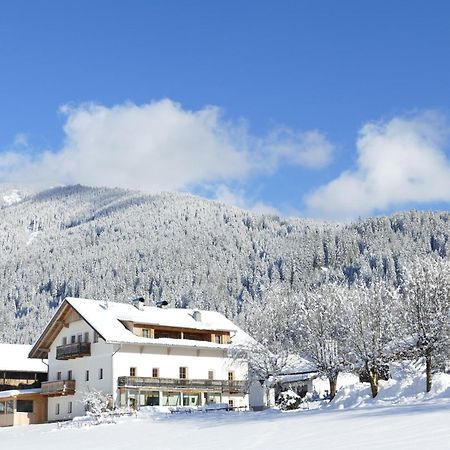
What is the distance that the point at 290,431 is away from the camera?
31984mm

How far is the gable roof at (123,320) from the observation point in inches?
2552

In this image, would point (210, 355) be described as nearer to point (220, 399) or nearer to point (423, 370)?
point (220, 399)

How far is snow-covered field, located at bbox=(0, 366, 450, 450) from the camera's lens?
2594 centimetres

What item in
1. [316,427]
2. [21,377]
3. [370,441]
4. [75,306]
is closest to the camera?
[370,441]

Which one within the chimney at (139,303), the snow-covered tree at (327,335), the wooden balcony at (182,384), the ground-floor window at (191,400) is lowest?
the ground-floor window at (191,400)

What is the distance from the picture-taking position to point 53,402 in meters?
68.6

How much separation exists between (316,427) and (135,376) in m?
33.6

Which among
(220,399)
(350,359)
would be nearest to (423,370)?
(350,359)

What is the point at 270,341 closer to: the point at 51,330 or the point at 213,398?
the point at 213,398

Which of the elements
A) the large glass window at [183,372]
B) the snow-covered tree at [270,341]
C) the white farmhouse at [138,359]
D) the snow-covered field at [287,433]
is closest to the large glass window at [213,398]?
the white farmhouse at [138,359]

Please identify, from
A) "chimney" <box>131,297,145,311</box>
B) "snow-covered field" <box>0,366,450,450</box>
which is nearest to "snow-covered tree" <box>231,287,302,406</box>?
"chimney" <box>131,297,145,311</box>

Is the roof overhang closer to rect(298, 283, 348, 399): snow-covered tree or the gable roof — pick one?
the gable roof

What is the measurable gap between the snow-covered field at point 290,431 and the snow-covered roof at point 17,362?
2618cm

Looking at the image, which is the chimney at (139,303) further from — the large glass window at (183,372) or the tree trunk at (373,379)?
the tree trunk at (373,379)
